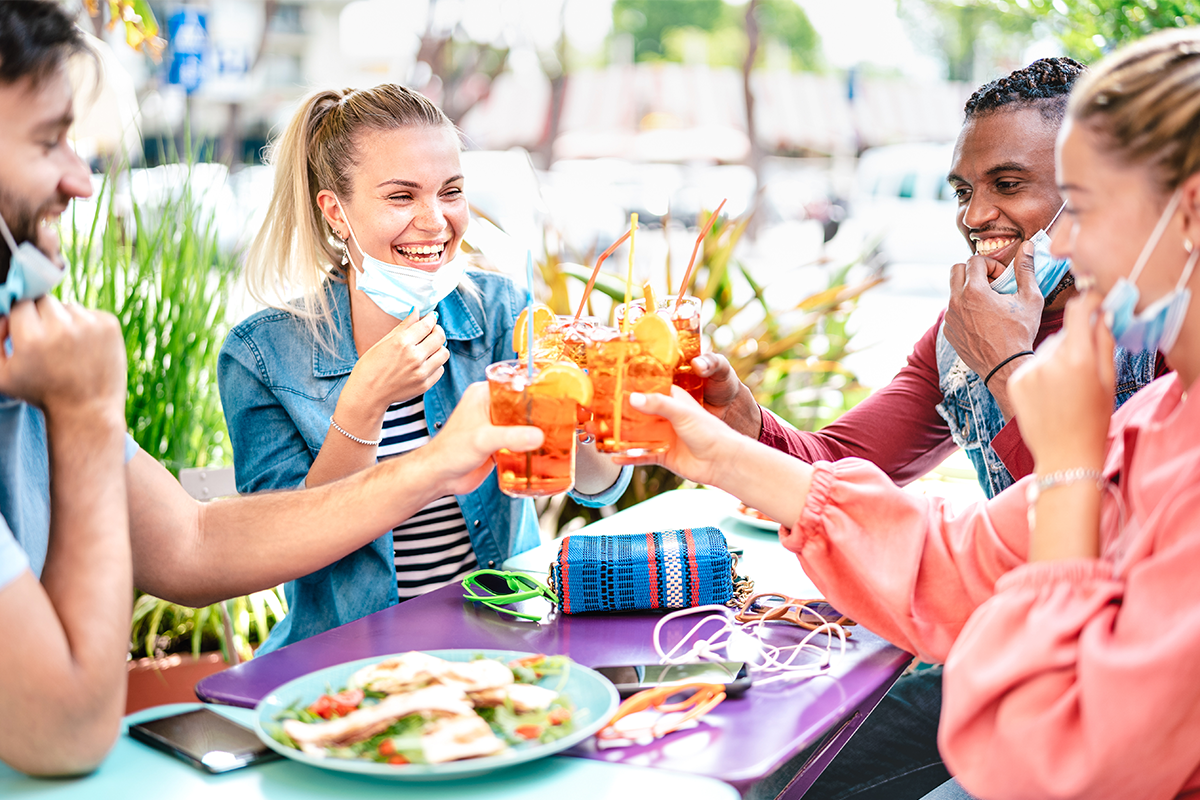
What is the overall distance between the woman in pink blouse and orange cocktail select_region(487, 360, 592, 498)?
643mm

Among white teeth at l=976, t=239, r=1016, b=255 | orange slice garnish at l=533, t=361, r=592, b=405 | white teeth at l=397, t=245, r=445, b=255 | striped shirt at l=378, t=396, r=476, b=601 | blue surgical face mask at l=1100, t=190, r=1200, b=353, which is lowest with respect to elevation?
striped shirt at l=378, t=396, r=476, b=601

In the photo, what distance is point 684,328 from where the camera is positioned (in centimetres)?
185

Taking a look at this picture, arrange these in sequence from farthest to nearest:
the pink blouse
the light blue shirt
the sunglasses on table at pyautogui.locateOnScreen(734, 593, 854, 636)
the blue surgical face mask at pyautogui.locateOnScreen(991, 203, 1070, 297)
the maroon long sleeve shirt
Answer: the maroon long sleeve shirt
the blue surgical face mask at pyautogui.locateOnScreen(991, 203, 1070, 297)
the sunglasses on table at pyautogui.locateOnScreen(734, 593, 854, 636)
the light blue shirt
the pink blouse

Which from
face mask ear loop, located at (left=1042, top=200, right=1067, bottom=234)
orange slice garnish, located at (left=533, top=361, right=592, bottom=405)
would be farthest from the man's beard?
face mask ear loop, located at (left=1042, top=200, right=1067, bottom=234)

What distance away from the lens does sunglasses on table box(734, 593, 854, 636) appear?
1779 millimetres

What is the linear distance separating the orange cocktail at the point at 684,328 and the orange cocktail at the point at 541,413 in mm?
242

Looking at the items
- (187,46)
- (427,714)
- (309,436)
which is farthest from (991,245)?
(187,46)

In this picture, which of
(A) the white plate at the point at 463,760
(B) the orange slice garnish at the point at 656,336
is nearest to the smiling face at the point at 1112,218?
(B) the orange slice garnish at the point at 656,336

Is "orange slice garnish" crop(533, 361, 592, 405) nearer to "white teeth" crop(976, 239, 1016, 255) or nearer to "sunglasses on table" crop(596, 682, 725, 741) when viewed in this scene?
"sunglasses on table" crop(596, 682, 725, 741)

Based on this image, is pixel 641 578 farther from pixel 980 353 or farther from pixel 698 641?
pixel 980 353

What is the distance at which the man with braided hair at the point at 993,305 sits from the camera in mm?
2227

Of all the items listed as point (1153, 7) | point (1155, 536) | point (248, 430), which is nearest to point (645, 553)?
point (1155, 536)

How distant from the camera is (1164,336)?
1.25m

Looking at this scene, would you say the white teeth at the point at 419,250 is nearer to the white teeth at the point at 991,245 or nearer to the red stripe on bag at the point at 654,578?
the red stripe on bag at the point at 654,578
